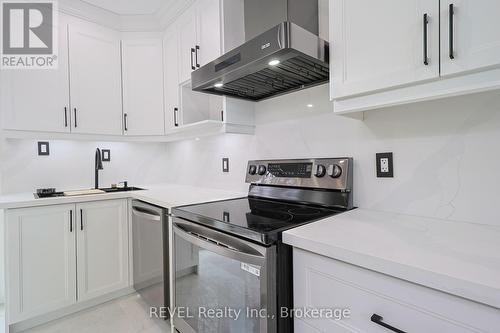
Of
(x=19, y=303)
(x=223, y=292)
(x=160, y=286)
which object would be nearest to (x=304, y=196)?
(x=223, y=292)

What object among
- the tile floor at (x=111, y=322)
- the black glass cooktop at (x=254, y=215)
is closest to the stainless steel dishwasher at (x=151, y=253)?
the tile floor at (x=111, y=322)

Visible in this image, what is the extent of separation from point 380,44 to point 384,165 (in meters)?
0.56

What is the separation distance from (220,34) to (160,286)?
1735 millimetres

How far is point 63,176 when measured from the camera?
2.23m

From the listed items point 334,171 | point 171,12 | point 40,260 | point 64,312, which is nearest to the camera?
point 334,171

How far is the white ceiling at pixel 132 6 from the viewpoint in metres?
2.04

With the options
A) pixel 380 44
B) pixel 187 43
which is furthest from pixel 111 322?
pixel 380 44

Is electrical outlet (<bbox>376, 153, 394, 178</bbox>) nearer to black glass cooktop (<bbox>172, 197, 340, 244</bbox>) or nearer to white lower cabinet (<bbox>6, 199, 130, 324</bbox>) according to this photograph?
black glass cooktop (<bbox>172, 197, 340, 244</bbox>)

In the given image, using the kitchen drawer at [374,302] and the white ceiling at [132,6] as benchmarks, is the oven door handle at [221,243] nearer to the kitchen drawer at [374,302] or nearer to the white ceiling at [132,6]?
the kitchen drawer at [374,302]

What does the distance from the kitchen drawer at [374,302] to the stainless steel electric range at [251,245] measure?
92 millimetres

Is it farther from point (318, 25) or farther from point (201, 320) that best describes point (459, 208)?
point (201, 320)

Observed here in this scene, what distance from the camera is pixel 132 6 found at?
2.11 m

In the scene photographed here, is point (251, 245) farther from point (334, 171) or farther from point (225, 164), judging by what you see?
point (225, 164)

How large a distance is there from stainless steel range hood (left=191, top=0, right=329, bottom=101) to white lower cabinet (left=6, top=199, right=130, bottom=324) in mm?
1365
